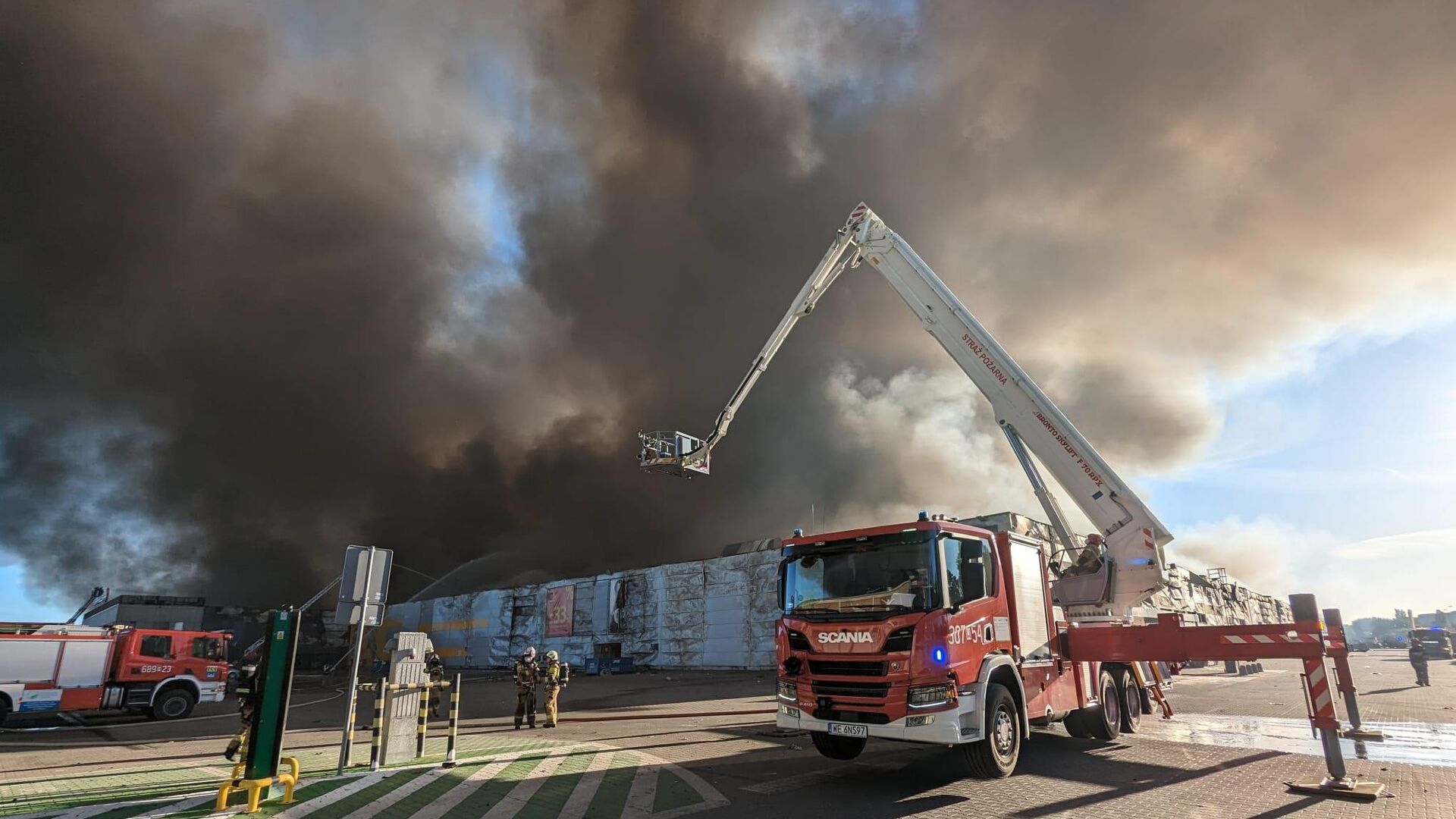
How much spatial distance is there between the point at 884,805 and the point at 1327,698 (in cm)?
563

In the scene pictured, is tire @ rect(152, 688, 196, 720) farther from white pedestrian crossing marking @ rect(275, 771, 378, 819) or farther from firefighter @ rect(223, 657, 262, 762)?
firefighter @ rect(223, 657, 262, 762)

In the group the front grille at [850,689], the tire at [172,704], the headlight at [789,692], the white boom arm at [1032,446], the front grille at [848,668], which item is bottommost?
the tire at [172,704]

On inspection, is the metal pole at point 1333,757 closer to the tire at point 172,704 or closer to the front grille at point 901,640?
the front grille at point 901,640

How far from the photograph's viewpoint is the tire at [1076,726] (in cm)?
1039

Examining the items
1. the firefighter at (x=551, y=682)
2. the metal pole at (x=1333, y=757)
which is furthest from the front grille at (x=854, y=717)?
the firefighter at (x=551, y=682)

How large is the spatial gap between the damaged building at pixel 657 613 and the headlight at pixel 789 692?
17851 millimetres

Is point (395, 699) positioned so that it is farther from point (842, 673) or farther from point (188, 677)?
point (188, 677)

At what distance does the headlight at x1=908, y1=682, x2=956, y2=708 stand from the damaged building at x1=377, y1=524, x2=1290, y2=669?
19266 millimetres

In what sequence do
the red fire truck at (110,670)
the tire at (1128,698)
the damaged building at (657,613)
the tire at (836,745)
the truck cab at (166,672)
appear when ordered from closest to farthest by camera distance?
1. the tire at (836,745)
2. the tire at (1128,698)
3. the red fire truck at (110,670)
4. the truck cab at (166,672)
5. the damaged building at (657,613)

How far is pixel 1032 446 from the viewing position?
13805mm

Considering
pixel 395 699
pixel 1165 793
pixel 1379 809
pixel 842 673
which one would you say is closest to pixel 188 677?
pixel 395 699

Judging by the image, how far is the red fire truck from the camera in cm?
1630

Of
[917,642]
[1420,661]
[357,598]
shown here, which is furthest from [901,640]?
[1420,661]

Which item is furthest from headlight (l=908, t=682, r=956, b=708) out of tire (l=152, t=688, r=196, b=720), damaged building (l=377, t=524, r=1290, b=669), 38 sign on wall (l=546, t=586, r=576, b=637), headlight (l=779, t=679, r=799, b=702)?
38 sign on wall (l=546, t=586, r=576, b=637)
